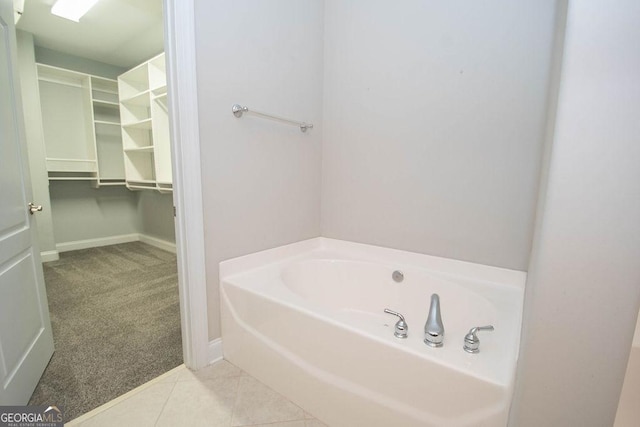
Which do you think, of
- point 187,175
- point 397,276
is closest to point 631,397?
point 397,276

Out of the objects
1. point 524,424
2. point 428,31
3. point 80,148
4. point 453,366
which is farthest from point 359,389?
point 80,148

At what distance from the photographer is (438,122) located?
150 cm

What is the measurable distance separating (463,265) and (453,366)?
843 mm

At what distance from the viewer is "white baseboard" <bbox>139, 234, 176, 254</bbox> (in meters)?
3.51

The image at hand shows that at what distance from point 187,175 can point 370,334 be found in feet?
3.43

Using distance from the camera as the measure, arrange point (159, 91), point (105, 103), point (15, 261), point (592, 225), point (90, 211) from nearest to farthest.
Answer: point (592, 225), point (15, 261), point (159, 91), point (105, 103), point (90, 211)

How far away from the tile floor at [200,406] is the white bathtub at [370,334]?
0.06 metres

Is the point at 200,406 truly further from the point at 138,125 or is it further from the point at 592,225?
the point at 138,125

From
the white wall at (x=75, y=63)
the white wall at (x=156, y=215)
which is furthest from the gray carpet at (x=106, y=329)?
the white wall at (x=75, y=63)

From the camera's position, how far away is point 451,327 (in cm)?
137

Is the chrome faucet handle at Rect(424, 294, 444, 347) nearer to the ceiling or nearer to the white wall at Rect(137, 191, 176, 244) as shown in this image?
the ceiling

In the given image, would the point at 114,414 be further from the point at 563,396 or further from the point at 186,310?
the point at 563,396

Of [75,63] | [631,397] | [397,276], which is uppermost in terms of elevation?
[75,63]

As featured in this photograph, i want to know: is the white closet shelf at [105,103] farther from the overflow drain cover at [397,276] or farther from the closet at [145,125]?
the overflow drain cover at [397,276]
